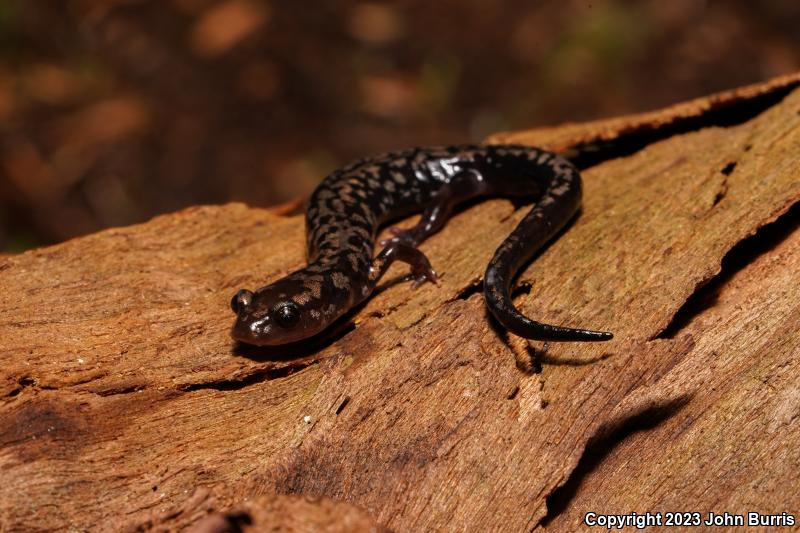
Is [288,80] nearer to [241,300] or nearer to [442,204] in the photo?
[442,204]

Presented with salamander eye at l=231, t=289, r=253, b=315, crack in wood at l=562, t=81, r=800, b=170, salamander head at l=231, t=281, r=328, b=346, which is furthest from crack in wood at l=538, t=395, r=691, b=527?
crack in wood at l=562, t=81, r=800, b=170

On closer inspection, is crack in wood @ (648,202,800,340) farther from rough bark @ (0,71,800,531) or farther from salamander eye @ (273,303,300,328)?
salamander eye @ (273,303,300,328)

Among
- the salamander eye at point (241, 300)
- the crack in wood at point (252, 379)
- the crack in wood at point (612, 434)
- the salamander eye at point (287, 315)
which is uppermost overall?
the salamander eye at point (241, 300)

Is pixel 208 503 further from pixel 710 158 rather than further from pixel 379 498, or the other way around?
pixel 710 158

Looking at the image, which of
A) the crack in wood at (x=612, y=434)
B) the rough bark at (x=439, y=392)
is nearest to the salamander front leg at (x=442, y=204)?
the rough bark at (x=439, y=392)

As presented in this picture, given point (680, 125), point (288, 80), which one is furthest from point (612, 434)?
point (288, 80)

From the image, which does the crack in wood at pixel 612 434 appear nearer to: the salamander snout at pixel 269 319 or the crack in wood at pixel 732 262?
the crack in wood at pixel 732 262

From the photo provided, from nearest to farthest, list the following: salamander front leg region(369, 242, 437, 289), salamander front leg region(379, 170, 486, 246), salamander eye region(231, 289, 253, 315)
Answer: salamander eye region(231, 289, 253, 315)
salamander front leg region(369, 242, 437, 289)
salamander front leg region(379, 170, 486, 246)

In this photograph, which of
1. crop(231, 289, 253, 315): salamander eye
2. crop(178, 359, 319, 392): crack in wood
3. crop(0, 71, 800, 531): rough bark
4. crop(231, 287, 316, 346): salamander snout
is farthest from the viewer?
crop(231, 289, 253, 315): salamander eye
